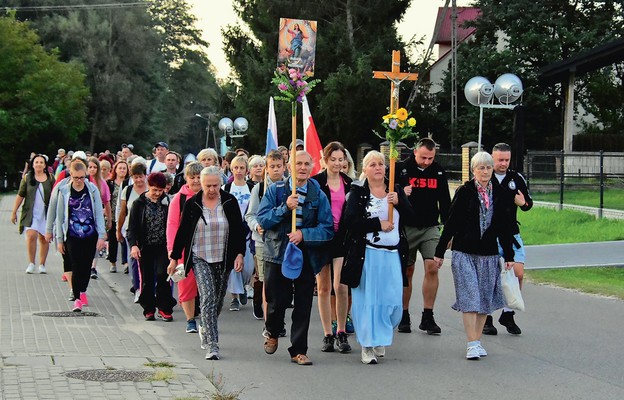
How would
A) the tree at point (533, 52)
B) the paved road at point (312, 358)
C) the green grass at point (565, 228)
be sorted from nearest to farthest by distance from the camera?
the paved road at point (312, 358) < the green grass at point (565, 228) < the tree at point (533, 52)

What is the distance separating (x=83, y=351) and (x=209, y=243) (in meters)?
1.40

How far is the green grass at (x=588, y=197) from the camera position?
24875mm

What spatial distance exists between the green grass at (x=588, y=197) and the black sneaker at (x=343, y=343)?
1567 centimetres

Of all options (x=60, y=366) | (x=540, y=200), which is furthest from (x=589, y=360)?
(x=540, y=200)

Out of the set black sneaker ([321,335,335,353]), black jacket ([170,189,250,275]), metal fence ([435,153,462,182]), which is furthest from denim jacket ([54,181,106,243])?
metal fence ([435,153,462,182])

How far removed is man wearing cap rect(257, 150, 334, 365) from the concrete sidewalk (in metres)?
0.92

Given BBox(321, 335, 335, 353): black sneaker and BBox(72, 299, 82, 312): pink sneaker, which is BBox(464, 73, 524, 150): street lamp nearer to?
BBox(72, 299, 82, 312): pink sneaker

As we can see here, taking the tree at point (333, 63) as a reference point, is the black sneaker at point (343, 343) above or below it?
below

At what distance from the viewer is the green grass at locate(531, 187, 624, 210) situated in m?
24.9

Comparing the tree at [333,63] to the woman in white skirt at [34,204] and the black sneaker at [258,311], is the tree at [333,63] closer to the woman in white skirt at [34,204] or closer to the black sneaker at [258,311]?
the woman in white skirt at [34,204]

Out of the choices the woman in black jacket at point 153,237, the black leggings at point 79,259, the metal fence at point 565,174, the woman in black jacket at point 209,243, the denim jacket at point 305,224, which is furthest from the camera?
the metal fence at point 565,174

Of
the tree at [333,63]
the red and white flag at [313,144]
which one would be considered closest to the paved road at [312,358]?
the red and white flag at [313,144]

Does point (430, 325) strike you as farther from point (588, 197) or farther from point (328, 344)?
point (588, 197)

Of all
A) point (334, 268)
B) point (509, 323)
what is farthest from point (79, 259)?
point (509, 323)
